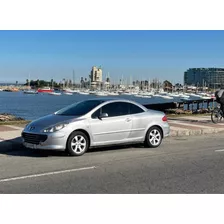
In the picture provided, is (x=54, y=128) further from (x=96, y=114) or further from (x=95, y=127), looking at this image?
(x=96, y=114)

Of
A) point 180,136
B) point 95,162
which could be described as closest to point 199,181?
point 95,162

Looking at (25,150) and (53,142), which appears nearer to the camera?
(53,142)

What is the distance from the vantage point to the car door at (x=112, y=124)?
→ 10.5 meters

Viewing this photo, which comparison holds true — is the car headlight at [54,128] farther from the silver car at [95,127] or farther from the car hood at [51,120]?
the car hood at [51,120]

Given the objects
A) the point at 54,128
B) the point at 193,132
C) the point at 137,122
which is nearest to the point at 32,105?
the point at 193,132

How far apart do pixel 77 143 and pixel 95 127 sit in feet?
2.21

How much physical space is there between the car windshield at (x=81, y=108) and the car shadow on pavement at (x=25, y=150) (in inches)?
43.3

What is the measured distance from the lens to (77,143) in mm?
10164

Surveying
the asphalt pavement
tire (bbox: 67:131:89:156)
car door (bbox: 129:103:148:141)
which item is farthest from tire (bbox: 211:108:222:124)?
tire (bbox: 67:131:89:156)

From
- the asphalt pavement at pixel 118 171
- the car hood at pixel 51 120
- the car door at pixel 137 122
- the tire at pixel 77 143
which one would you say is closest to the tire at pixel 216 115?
the asphalt pavement at pixel 118 171

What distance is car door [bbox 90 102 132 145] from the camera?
10531 millimetres

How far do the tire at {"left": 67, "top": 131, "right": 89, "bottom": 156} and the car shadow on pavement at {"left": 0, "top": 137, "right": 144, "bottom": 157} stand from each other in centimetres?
30

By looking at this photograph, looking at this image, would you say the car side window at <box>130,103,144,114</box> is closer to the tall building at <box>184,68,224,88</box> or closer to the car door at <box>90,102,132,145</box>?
the car door at <box>90,102,132,145</box>
